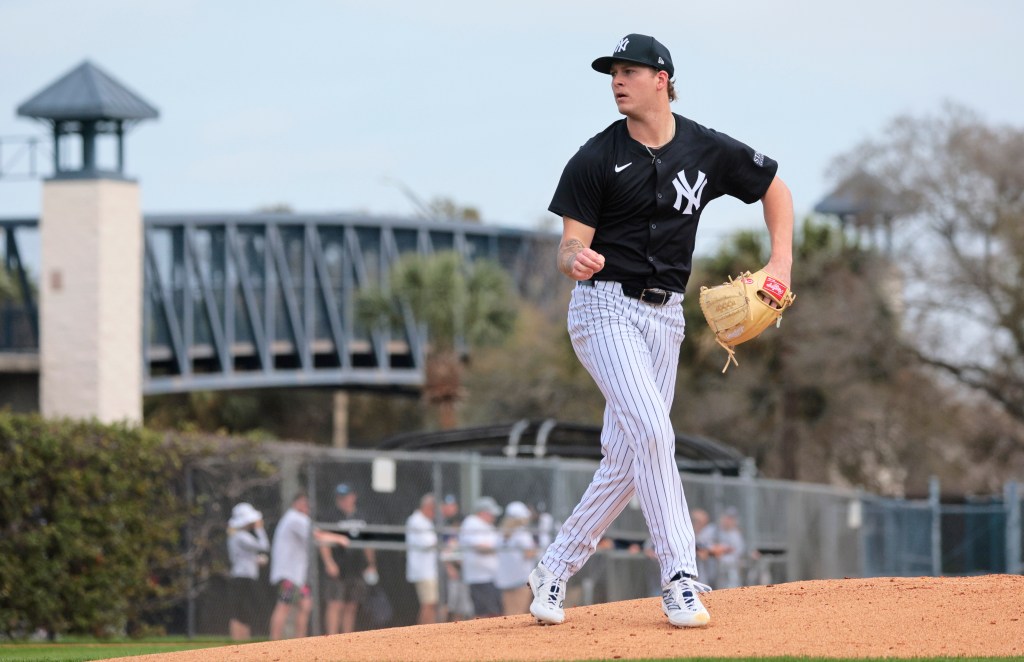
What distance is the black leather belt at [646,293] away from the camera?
7195 mm

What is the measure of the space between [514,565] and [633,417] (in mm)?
10438

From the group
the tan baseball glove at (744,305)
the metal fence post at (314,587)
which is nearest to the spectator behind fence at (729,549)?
the metal fence post at (314,587)

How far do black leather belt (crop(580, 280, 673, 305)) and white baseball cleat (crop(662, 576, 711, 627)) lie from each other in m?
1.16

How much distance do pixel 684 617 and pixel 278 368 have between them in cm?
5357

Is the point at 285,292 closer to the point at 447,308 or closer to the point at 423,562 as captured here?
the point at 447,308

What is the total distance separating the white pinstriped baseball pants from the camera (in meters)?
7.09

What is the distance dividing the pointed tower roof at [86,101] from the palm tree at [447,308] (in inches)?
589

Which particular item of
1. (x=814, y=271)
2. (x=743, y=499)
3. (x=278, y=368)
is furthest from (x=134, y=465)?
(x=278, y=368)

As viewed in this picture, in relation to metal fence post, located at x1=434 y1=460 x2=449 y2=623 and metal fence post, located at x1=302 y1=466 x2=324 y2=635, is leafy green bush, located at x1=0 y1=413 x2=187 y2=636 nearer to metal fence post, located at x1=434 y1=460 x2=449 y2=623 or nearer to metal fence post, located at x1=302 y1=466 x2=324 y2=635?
metal fence post, located at x1=302 y1=466 x2=324 y2=635

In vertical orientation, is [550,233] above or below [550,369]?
above

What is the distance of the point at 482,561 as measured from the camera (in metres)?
17.0

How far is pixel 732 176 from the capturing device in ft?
24.5

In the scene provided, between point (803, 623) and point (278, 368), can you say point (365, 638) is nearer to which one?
point (803, 623)

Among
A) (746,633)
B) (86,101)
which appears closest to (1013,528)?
(86,101)
